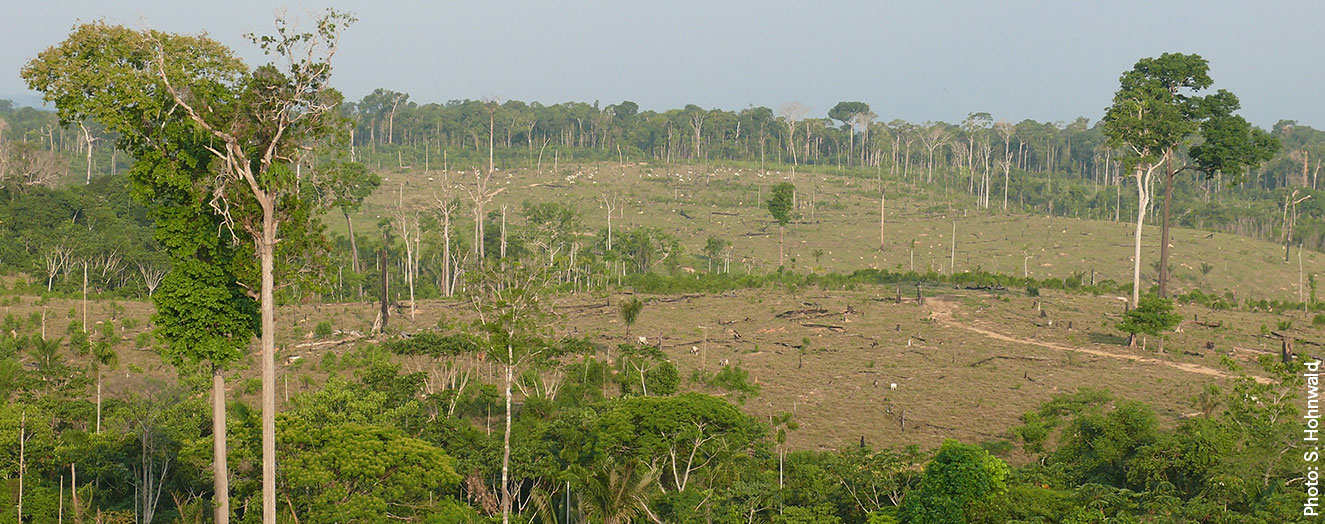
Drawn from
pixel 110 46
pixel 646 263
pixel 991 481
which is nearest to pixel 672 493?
pixel 991 481

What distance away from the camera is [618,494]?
2109 cm

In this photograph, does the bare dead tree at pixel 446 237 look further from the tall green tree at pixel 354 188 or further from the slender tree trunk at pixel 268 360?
the slender tree trunk at pixel 268 360

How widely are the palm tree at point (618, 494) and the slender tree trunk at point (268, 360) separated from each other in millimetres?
6786

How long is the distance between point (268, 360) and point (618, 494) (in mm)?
7812

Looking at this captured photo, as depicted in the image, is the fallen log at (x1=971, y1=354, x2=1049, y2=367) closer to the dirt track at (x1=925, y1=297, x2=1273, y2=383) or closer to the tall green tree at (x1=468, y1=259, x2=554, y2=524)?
the dirt track at (x1=925, y1=297, x2=1273, y2=383)

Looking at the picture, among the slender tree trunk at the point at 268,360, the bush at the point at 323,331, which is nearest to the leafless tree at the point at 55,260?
the bush at the point at 323,331

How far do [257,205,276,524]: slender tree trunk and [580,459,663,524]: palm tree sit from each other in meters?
6.79

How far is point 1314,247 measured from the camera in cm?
7656

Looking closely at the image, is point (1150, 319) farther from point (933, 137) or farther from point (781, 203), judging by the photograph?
point (933, 137)

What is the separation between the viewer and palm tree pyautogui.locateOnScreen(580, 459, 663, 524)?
21078 millimetres

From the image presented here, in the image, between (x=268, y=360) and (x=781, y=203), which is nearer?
(x=268, y=360)

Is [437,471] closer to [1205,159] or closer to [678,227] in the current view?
[1205,159]

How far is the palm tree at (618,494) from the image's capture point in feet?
69.2

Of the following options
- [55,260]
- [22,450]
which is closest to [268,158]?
[22,450]
